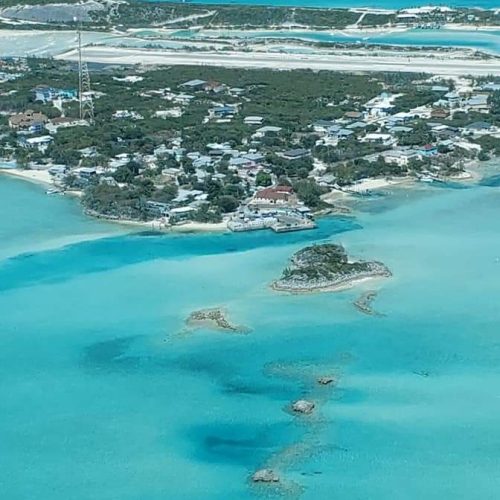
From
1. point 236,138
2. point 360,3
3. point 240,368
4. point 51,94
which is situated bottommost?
point 240,368

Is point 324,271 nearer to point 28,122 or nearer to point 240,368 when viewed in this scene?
point 240,368

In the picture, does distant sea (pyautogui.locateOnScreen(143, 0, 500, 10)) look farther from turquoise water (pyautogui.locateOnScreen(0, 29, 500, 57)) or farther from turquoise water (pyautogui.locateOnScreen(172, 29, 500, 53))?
turquoise water (pyautogui.locateOnScreen(0, 29, 500, 57))

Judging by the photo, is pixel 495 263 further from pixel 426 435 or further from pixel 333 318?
pixel 426 435

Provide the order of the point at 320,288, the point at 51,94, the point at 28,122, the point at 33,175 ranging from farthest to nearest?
the point at 51,94 < the point at 28,122 < the point at 33,175 < the point at 320,288

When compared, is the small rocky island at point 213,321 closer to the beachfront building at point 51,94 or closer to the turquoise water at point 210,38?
the beachfront building at point 51,94

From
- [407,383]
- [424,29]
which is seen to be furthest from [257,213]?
[424,29]

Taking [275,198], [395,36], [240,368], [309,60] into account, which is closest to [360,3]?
[395,36]
